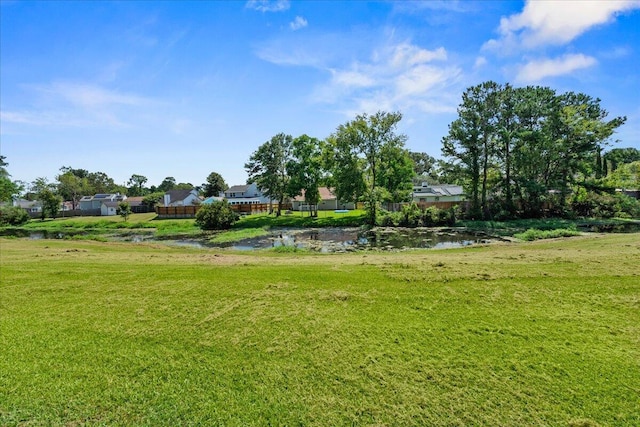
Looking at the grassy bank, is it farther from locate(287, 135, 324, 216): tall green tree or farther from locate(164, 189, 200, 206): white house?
locate(164, 189, 200, 206): white house

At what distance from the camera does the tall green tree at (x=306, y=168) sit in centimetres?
3997

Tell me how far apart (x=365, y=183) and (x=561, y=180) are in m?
19.2

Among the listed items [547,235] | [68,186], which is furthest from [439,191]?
[68,186]

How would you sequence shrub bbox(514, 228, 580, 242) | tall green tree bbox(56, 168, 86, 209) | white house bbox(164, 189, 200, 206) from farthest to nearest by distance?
tall green tree bbox(56, 168, 86, 209)
white house bbox(164, 189, 200, 206)
shrub bbox(514, 228, 580, 242)

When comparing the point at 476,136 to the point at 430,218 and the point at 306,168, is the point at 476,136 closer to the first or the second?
the point at 430,218

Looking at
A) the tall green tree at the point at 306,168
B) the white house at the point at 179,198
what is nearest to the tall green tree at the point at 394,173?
the tall green tree at the point at 306,168

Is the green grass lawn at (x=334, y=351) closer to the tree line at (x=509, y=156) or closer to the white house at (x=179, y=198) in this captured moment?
the tree line at (x=509, y=156)

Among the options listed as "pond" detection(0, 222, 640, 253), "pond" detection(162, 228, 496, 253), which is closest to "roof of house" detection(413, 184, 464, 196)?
"pond" detection(0, 222, 640, 253)

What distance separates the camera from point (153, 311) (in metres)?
5.24

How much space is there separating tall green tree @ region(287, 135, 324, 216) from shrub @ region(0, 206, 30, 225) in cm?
3572

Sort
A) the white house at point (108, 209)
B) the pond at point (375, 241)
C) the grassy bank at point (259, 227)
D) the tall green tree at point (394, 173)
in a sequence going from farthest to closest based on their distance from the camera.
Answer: the white house at point (108, 209) → the tall green tree at point (394, 173) → the grassy bank at point (259, 227) → the pond at point (375, 241)

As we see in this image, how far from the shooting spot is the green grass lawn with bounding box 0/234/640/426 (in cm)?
301

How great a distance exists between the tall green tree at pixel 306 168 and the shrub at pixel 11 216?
35719 mm

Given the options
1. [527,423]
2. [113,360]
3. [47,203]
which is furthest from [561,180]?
[47,203]
